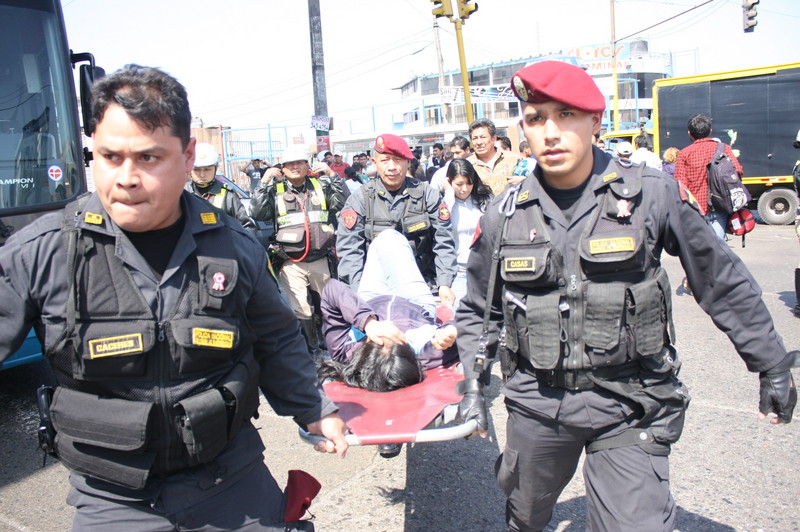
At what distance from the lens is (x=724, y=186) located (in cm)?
667

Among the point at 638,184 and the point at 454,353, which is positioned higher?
the point at 638,184

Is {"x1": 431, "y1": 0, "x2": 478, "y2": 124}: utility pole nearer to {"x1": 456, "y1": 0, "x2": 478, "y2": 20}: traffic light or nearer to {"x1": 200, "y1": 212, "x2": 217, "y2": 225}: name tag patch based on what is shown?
{"x1": 456, "y1": 0, "x2": 478, "y2": 20}: traffic light

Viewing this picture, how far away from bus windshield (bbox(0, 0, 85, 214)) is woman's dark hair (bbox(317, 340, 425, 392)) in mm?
2961

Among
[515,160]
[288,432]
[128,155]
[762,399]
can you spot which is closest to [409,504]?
[288,432]

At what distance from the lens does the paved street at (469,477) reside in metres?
3.21

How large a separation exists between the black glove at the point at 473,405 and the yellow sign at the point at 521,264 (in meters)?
0.50

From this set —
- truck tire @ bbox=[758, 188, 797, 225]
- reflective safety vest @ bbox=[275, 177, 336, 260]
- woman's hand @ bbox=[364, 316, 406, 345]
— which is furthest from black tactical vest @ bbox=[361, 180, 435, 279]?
truck tire @ bbox=[758, 188, 797, 225]

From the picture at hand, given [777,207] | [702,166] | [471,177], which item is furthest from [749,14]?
[471,177]

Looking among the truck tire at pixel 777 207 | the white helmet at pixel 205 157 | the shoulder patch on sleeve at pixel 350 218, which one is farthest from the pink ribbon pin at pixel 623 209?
the truck tire at pixel 777 207

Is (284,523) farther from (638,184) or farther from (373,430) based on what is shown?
(638,184)

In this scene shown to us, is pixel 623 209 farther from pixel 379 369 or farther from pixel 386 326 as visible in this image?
pixel 386 326

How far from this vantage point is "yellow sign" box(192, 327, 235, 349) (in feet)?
5.51

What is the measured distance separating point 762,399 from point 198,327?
186 centimetres

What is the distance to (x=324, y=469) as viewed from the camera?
385cm
